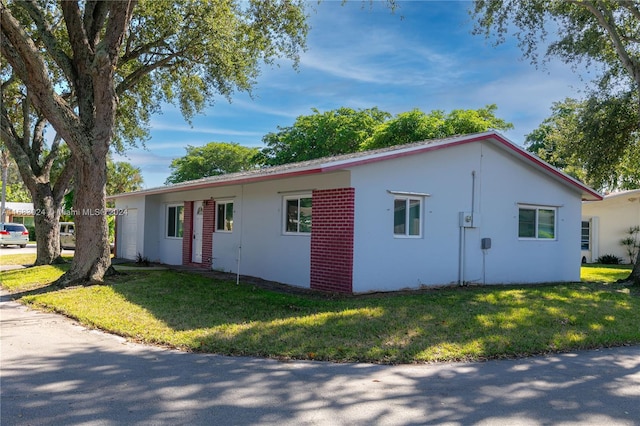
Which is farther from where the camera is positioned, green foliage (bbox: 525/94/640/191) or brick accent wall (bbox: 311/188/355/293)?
green foliage (bbox: 525/94/640/191)

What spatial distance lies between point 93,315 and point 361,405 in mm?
5874

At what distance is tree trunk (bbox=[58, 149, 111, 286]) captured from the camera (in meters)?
12.2

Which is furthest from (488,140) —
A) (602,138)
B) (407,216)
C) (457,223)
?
(602,138)

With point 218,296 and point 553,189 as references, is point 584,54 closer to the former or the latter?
point 553,189

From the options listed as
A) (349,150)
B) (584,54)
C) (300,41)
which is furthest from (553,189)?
(349,150)

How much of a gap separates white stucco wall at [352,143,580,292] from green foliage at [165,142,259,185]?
119 ft

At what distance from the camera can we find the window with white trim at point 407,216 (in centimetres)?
1154

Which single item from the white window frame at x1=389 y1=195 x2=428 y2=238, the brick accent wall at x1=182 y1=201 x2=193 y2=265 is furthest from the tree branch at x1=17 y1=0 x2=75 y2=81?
the white window frame at x1=389 y1=195 x2=428 y2=238

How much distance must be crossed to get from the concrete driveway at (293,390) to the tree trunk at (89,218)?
5685 millimetres

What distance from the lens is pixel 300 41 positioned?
17.0 metres

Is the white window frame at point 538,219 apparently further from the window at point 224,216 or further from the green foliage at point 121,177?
the green foliage at point 121,177

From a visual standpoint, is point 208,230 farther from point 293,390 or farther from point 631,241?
point 631,241

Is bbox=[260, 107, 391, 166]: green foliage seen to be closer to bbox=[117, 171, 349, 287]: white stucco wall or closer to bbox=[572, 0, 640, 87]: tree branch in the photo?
bbox=[117, 171, 349, 287]: white stucco wall

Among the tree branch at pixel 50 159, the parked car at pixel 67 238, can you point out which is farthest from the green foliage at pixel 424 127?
the parked car at pixel 67 238
